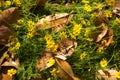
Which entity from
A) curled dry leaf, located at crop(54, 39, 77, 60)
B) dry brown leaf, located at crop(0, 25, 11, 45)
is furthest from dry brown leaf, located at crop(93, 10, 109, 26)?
dry brown leaf, located at crop(0, 25, 11, 45)

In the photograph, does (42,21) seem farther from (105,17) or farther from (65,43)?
(105,17)

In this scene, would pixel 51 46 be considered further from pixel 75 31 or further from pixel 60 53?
pixel 75 31

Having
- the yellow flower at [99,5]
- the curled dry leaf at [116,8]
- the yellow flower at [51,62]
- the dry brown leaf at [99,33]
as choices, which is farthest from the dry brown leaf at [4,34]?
the curled dry leaf at [116,8]

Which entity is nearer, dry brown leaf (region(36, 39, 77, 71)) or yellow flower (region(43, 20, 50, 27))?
dry brown leaf (region(36, 39, 77, 71))

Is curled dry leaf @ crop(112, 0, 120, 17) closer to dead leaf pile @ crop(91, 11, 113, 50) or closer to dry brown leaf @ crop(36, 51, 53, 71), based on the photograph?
dead leaf pile @ crop(91, 11, 113, 50)

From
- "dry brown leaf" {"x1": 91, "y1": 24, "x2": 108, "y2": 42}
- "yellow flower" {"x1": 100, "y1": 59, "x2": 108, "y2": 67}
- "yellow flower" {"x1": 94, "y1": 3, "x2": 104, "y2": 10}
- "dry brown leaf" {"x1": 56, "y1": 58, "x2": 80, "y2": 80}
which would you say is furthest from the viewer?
"yellow flower" {"x1": 94, "y1": 3, "x2": 104, "y2": 10}

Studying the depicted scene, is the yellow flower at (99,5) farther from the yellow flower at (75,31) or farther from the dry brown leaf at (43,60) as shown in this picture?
the dry brown leaf at (43,60)
